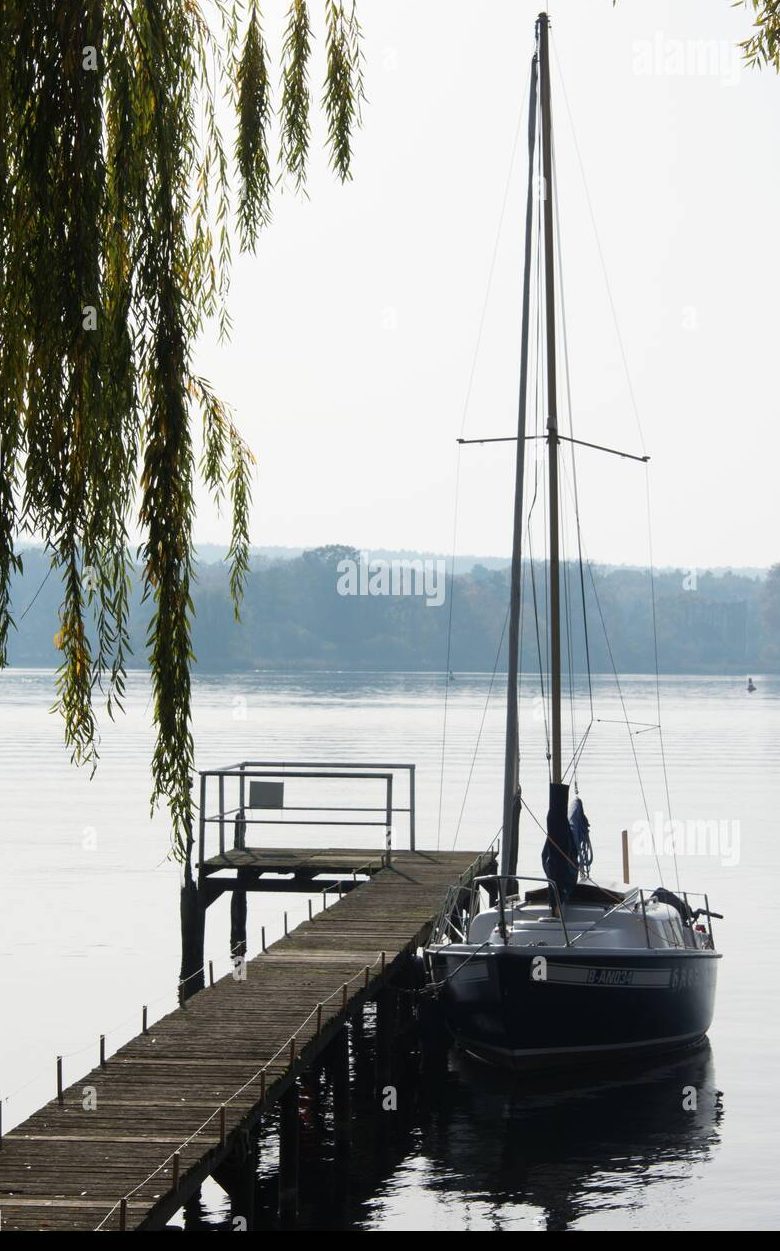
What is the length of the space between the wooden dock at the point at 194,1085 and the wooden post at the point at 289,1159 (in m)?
0.12

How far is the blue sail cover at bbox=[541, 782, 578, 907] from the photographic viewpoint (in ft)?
77.6

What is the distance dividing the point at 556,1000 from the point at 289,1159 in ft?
21.9

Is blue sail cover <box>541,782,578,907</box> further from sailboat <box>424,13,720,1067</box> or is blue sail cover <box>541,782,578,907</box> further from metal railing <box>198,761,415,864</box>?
metal railing <box>198,761,415,864</box>

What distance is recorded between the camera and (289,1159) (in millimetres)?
16891

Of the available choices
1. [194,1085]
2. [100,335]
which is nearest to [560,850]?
[194,1085]

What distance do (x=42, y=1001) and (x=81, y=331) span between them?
26188 millimetres

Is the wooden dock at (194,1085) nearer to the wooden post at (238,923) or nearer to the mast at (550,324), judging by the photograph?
the mast at (550,324)

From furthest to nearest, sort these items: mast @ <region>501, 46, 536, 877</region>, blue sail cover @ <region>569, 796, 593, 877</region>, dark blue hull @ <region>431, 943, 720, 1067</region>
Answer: mast @ <region>501, 46, 536, 877</region>
blue sail cover @ <region>569, 796, 593, 877</region>
dark blue hull @ <region>431, 943, 720, 1067</region>

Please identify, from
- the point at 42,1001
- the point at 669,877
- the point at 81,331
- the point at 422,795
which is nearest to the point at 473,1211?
the point at 81,331

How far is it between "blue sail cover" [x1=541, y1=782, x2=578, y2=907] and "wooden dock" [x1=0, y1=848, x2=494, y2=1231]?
1749 millimetres

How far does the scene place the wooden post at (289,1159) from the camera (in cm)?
1648

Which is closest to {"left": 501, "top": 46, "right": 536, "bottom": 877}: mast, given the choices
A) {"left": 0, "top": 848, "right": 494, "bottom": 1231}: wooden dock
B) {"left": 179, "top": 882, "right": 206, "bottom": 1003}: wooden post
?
{"left": 0, "top": 848, "right": 494, "bottom": 1231}: wooden dock

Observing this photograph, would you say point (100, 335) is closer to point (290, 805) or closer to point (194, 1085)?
point (194, 1085)

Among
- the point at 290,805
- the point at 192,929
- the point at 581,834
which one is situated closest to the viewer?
the point at 581,834
